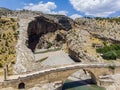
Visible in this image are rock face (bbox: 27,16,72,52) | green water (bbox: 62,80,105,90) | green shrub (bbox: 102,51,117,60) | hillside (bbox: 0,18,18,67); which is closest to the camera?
green water (bbox: 62,80,105,90)

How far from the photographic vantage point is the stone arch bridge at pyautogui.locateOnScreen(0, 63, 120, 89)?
Answer: 2232 inches

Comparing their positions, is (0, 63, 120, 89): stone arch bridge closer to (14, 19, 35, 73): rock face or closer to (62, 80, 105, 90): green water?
(62, 80, 105, 90): green water

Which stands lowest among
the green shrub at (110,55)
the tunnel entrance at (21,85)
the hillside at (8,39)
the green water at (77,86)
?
the green water at (77,86)

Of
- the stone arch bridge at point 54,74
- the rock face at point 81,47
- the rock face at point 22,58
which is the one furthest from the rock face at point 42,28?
the stone arch bridge at point 54,74

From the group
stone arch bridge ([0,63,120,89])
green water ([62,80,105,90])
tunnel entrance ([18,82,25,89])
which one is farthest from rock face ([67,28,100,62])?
tunnel entrance ([18,82,25,89])

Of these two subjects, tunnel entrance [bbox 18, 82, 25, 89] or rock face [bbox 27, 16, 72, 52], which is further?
rock face [bbox 27, 16, 72, 52]

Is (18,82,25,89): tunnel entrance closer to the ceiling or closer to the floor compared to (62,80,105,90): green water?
closer to the ceiling

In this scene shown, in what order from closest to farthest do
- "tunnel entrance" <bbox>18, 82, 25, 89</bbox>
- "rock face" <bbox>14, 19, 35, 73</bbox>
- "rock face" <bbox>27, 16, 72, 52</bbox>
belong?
"tunnel entrance" <bbox>18, 82, 25, 89</bbox> → "rock face" <bbox>14, 19, 35, 73</bbox> → "rock face" <bbox>27, 16, 72, 52</bbox>

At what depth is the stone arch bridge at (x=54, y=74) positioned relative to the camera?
186ft

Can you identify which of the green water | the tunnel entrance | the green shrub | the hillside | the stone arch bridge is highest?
the hillside

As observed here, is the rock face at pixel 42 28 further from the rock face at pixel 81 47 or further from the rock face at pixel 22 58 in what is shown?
the rock face at pixel 22 58

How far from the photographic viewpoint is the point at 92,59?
8031 cm

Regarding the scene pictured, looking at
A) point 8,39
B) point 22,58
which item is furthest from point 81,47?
point 22,58

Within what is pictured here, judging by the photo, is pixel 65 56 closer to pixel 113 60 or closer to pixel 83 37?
pixel 83 37
